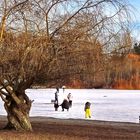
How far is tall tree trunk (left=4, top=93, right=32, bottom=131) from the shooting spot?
57.2 feet

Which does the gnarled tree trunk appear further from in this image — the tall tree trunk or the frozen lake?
the frozen lake

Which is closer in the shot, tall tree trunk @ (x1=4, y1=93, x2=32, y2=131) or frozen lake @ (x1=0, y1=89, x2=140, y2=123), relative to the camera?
tall tree trunk @ (x1=4, y1=93, x2=32, y2=131)

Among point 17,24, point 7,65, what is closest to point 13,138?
point 7,65

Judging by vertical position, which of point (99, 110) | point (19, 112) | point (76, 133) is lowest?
point (99, 110)

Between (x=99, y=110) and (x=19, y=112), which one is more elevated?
(x=19, y=112)

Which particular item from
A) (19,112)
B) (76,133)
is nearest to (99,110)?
(76,133)

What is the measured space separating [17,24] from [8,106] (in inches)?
161

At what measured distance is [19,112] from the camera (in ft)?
57.3

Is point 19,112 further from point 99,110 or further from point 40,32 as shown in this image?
A: point 99,110

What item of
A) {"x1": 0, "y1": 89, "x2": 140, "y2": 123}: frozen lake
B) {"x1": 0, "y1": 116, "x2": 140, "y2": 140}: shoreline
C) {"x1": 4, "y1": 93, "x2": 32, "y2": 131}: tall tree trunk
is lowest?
{"x1": 0, "y1": 89, "x2": 140, "y2": 123}: frozen lake

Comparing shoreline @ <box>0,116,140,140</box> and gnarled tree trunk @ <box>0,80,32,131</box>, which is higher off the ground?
gnarled tree trunk @ <box>0,80,32,131</box>

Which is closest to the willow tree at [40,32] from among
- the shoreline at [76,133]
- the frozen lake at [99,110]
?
the shoreline at [76,133]

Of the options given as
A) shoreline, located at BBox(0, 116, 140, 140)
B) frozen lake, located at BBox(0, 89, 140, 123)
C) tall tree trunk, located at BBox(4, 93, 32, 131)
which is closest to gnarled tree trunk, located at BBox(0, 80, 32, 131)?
tall tree trunk, located at BBox(4, 93, 32, 131)

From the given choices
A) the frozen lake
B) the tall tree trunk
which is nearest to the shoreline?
the tall tree trunk
